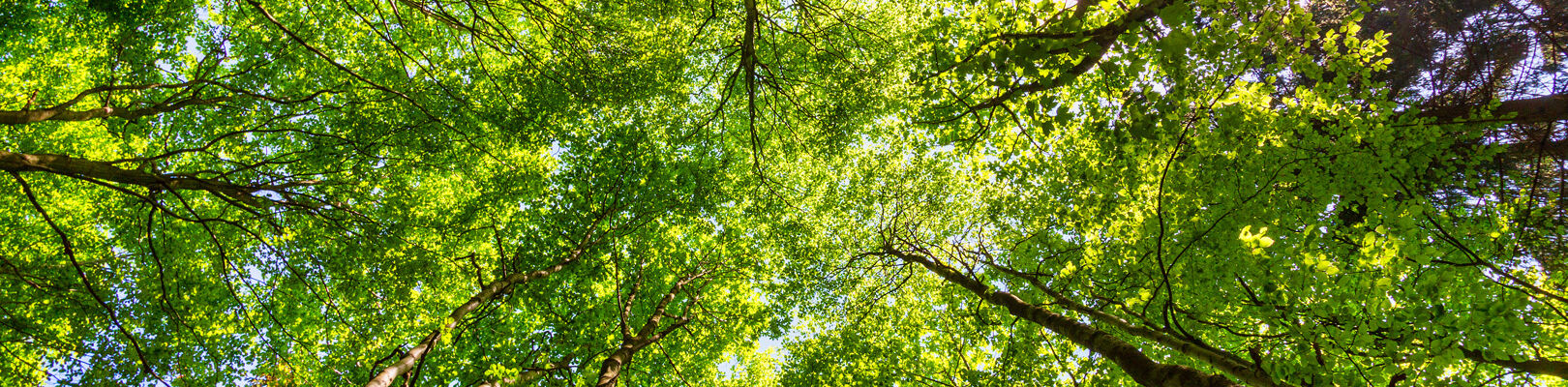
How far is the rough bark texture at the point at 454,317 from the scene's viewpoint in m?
5.90

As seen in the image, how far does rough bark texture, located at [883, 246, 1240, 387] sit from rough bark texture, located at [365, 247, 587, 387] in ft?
19.0

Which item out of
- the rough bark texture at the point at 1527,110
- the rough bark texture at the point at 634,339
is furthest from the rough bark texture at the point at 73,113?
the rough bark texture at the point at 1527,110

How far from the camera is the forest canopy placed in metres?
4.52

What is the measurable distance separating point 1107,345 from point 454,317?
7.28 m

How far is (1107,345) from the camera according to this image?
6.04 m

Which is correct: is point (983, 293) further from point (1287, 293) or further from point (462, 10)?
point (462, 10)

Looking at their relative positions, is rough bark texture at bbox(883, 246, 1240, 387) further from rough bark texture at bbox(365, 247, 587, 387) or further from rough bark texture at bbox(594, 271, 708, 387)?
rough bark texture at bbox(365, 247, 587, 387)

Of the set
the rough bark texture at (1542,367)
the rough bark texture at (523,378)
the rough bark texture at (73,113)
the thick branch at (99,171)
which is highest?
the rough bark texture at (73,113)

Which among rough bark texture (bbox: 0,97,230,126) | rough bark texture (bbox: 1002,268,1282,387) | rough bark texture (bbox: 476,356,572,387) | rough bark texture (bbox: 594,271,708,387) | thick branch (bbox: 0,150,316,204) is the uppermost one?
rough bark texture (bbox: 594,271,708,387)

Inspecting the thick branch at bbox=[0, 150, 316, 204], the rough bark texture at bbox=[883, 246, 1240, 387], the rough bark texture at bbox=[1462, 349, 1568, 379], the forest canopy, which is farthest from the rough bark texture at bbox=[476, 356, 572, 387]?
the rough bark texture at bbox=[1462, 349, 1568, 379]

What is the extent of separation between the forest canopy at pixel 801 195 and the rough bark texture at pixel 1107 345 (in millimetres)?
51

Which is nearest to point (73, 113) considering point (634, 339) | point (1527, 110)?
point (634, 339)

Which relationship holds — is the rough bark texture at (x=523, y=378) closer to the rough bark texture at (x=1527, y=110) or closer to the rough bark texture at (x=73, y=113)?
the rough bark texture at (x=73, y=113)

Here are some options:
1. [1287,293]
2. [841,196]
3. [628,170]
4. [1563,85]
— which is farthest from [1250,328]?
[628,170]
